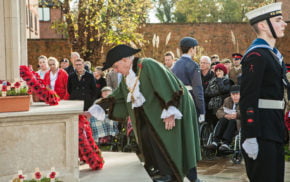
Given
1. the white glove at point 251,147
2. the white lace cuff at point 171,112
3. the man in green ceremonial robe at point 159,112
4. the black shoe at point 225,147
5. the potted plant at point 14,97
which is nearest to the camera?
the white glove at point 251,147

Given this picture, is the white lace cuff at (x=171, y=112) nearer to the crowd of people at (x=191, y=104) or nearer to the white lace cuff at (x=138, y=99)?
the crowd of people at (x=191, y=104)

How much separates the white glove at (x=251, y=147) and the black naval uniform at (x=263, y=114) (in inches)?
1.4

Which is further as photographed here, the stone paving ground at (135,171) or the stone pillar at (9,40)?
the stone paving ground at (135,171)

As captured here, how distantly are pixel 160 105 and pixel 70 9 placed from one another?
14.1 m

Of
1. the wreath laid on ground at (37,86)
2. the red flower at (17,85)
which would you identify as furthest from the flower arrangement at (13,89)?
the wreath laid on ground at (37,86)

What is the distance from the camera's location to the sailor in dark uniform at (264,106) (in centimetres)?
366

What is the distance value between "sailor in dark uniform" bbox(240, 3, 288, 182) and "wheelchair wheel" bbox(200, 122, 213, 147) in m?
4.54

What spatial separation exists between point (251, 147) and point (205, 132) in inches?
193

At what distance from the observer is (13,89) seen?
185 inches

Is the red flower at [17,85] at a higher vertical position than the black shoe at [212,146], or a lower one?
higher

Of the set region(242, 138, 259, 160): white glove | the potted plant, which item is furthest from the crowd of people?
the potted plant

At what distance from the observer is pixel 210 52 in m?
22.5

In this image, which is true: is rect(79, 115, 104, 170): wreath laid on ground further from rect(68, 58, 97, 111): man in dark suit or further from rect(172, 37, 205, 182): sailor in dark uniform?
rect(68, 58, 97, 111): man in dark suit

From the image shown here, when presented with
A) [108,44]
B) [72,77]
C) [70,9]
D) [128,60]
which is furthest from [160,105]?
[108,44]
